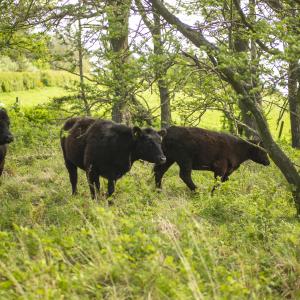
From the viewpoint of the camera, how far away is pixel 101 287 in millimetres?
4977

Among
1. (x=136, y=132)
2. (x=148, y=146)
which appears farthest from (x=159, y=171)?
(x=136, y=132)

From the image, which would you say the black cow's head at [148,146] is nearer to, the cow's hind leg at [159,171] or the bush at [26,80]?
the cow's hind leg at [159,171]

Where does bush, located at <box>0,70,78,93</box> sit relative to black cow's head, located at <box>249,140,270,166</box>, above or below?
above

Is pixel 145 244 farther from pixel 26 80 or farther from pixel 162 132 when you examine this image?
pixel 26 80

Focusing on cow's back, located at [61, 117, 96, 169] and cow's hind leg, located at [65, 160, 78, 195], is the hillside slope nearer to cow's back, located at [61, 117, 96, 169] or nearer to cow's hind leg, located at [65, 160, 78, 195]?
cow's hind leg, located at [65, 160, 78, 195]

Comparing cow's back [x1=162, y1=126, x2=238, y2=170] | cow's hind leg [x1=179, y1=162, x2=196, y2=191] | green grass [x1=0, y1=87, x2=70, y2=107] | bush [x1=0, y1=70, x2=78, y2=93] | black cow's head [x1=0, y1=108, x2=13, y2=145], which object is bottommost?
cow's hind leg [x1=179, y1=162, x2=196, y2=191]

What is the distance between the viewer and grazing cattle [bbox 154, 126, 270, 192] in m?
12.4

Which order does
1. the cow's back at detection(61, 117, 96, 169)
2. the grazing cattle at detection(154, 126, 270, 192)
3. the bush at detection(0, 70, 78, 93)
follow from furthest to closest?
the bush at detection(0, 70, 78, 93)
the grazing cattle at detection(154, 126, 270, 192)
the cow's back at detection(61, 117, 96, 169)

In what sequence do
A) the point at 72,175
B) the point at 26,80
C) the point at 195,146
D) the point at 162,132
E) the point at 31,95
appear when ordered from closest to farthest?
the point at 162,132 < the point at 72,175 < the point at 195,146 < the point at 31,95 < the point at 26,80

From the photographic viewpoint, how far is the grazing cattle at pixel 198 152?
40.8 ft

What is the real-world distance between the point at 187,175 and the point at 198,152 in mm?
664

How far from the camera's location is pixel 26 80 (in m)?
38.8

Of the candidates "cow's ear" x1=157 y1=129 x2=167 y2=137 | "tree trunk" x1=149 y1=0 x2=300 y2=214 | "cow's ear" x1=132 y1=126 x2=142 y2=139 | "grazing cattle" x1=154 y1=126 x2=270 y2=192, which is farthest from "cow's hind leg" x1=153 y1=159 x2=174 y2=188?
"tree trunk" x1=149 y1=0 x2=300 y2=214

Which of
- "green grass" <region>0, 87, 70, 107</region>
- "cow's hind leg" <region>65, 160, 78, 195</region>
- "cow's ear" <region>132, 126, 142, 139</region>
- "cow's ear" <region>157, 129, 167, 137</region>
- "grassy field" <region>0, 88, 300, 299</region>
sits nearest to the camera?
"grassy field" <region>0, 88, 300, 299</region>
